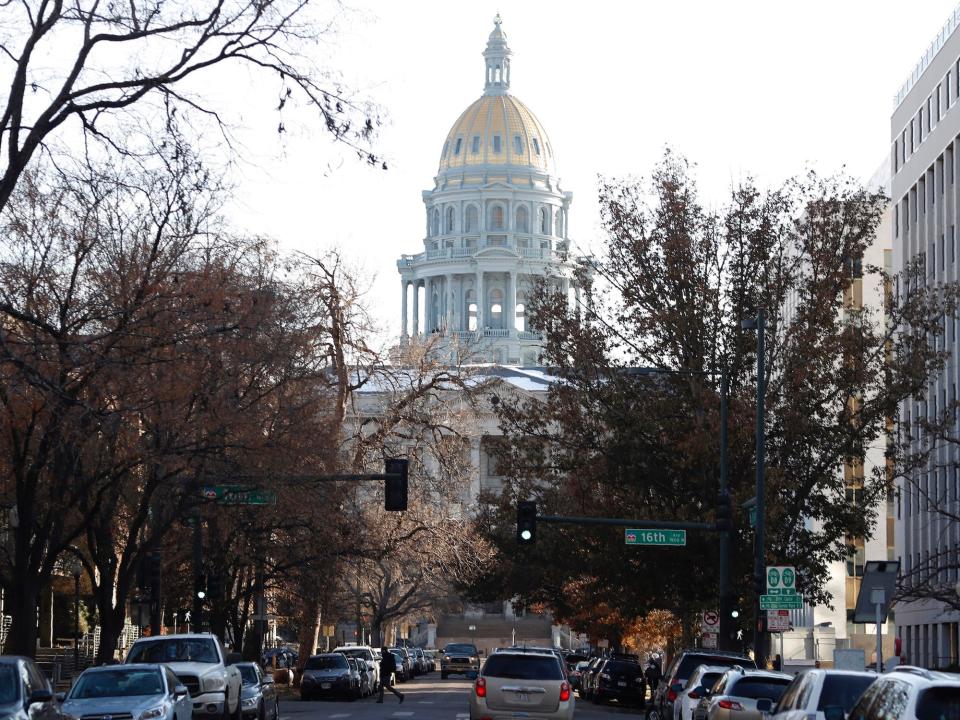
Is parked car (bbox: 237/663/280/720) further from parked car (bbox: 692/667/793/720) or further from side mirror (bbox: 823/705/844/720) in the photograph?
side mirror (bbox: 823/705/844/720)

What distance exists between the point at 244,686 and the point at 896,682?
872 inches

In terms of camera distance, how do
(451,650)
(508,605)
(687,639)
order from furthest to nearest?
1. (508,605)
2. (451,650)
3. (687,639)

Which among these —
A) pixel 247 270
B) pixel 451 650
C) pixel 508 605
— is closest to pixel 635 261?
pixel 247 270

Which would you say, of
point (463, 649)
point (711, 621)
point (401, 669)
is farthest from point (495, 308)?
point (711, 621)

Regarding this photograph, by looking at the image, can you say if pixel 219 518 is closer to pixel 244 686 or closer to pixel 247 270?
pixel 247 270

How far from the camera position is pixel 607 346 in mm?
46531

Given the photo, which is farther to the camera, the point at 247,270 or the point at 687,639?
the point at 687,639

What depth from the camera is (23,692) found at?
62.1ft

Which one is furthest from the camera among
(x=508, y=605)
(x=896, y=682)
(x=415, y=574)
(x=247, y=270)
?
(x=508, y=605)

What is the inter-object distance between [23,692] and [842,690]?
856cm

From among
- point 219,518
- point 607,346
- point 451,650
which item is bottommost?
point 451,650

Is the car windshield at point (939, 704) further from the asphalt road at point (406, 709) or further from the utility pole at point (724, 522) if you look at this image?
the utility pole at point (724, 522)

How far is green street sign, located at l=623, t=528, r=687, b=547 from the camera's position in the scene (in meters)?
41.6

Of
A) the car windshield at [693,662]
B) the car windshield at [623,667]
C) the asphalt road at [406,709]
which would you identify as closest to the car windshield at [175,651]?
the asphalt road at [406,709]
